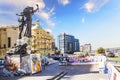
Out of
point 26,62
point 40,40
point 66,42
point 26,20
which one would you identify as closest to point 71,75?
point 26,62

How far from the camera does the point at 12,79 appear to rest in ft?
52.5

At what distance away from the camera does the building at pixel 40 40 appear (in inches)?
2594

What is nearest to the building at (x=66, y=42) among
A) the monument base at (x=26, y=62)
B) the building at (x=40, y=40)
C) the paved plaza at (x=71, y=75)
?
the building at (x=40, y=40)

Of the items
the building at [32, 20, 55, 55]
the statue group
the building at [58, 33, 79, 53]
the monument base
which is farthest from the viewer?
the building at [58, 33, 79, 53]

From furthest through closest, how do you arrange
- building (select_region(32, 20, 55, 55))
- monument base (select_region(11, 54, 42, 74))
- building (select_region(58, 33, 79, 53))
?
building (select_region(58, 33, 79, 53))
building (select_region(32, 20, 55, 55))
monument base (select_region(11, 54, 42, 74))

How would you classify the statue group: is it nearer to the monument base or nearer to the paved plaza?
the monument base

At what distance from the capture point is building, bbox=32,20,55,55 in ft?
216

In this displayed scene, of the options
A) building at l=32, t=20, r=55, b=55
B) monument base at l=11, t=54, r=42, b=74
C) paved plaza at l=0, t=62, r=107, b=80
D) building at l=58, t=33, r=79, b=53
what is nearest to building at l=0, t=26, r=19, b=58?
building at l=32, t=20, r=55, b=55

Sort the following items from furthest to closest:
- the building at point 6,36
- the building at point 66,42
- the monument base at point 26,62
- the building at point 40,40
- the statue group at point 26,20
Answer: the building at point 66,42 → the building at point 40,40 → the building at point 6,36 → the statue group at point 26,20 → the monument base at point 26,62

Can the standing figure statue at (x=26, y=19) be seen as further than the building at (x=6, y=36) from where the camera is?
No

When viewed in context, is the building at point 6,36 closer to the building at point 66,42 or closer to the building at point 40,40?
the building at point 40,40

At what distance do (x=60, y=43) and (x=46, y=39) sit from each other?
9316cm

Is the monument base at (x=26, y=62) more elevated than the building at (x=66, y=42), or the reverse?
the building at (x=66, y=42)

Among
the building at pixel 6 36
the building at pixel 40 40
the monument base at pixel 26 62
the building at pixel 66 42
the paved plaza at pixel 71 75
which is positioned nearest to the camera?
the paved plaza at pixel 71 75
